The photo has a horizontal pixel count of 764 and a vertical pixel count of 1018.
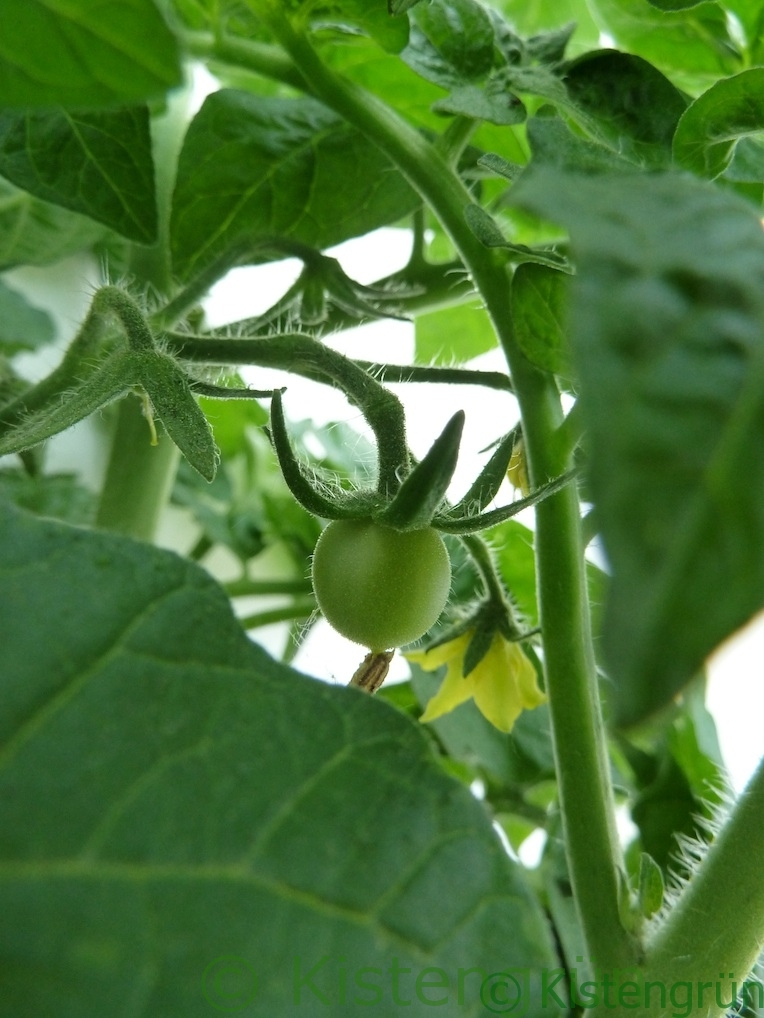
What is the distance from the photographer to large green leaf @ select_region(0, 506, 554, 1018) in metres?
0.24

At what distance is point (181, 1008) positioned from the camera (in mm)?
232

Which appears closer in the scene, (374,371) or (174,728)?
(174,728)

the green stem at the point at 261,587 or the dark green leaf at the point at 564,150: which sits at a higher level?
the dark green leaf at the point at 564,150

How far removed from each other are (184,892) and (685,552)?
0.16 m

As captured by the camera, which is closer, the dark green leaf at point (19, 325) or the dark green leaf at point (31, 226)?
the dark green leaf at point (31, 226)

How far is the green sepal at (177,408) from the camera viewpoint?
347mm

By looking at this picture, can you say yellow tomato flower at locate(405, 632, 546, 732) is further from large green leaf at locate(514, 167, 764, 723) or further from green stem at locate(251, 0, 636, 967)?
large green leaf at locate(514, 167, 764, 723)

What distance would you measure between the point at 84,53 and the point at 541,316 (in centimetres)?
21

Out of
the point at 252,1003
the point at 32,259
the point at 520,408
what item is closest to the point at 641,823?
the point at 520,408

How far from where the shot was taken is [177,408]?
35 cm

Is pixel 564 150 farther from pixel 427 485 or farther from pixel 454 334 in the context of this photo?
pixel 454 334

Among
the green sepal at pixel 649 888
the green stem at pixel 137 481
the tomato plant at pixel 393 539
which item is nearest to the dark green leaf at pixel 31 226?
the tomato plant at pixel 393 539

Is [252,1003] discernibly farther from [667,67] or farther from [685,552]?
[667,67]

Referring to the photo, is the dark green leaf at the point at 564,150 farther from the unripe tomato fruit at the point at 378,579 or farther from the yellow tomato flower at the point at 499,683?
the yellow tomato flower at the point at 499,683
